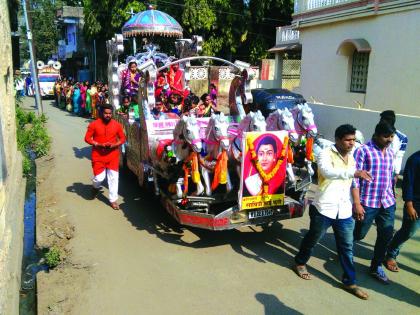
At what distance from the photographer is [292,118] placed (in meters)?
5.10

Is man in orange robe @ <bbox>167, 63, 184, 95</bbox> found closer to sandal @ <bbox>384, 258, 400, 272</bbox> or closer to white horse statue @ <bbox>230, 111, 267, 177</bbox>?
white horse statue @ <bbox>230, 111, 267, 177</bbox>

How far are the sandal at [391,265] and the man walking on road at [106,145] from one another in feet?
12.9

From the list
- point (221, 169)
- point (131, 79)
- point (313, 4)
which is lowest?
point (221, 169)

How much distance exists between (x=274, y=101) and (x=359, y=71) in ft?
11.6

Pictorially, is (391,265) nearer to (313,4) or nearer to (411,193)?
(411,193)

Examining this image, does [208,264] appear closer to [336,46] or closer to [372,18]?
[372,18]


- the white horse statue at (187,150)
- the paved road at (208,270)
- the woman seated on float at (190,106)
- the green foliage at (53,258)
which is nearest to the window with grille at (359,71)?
the woman seated on float at (190,106)

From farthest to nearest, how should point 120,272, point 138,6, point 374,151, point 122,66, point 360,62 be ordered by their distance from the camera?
point 138,6
point 360,62
point 122,66
point 120,272
point 374,151

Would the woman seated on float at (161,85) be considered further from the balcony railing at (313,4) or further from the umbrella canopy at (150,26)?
the balcony railing at (313,4)

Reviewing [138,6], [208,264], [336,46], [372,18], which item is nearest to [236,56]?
[138,6]

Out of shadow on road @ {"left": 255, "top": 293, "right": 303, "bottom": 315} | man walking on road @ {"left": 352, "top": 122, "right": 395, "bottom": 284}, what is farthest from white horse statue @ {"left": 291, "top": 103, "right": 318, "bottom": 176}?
shadow on road @ {"left": 255, "top": 293, "right": 303, "bottom": 315}

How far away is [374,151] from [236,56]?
19.7 metres

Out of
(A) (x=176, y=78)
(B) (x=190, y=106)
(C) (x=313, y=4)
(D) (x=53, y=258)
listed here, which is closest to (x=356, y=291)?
(D) (x=53, y=258)

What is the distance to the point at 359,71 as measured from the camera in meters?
13.2
